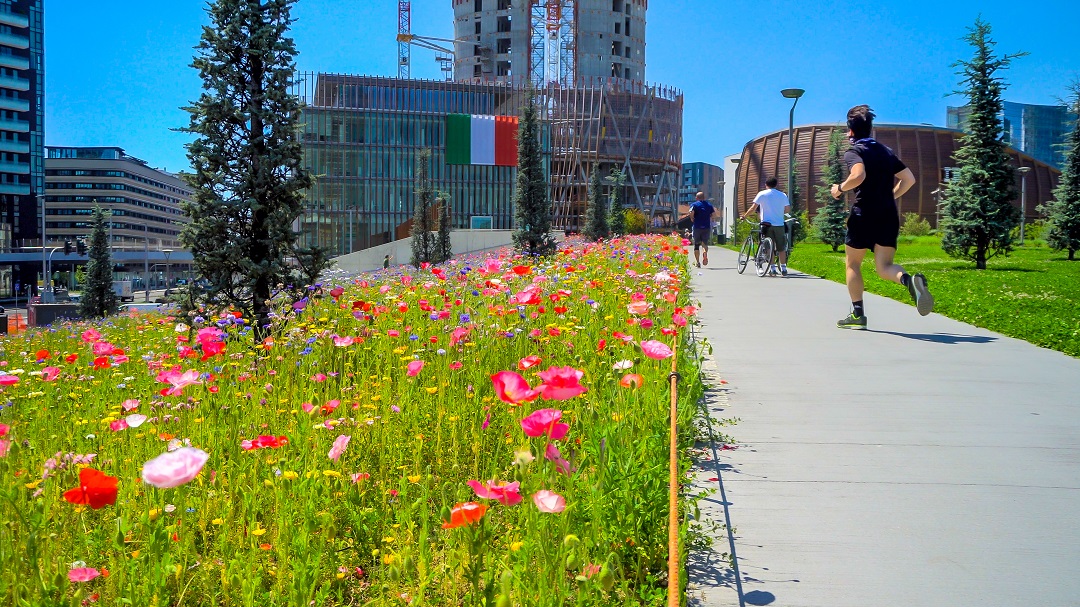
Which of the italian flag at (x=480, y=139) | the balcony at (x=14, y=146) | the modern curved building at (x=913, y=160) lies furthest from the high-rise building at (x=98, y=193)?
the modern curved building at (x=913, y=160)

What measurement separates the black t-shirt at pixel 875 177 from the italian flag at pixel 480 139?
272 feet

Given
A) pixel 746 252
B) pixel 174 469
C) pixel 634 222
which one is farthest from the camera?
pixel 634 222

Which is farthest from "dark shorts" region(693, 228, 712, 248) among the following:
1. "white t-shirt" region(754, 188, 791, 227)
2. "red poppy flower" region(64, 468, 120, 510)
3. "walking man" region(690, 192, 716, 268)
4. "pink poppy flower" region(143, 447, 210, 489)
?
"pink poppy flower" region(143, 447, 210, 489)

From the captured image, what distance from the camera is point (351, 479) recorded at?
3307 millimetres

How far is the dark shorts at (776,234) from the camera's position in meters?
16.9

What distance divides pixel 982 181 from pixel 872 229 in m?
17.0

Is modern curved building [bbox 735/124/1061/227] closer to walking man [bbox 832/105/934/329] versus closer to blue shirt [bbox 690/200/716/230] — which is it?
blue shirt [bbox 690/200/716/230]

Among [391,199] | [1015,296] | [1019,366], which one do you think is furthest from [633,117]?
[1019,366]

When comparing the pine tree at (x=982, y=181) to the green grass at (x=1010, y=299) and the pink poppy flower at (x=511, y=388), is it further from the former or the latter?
the pink poppy flower at (x=511, y=388)

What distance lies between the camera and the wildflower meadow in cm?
237

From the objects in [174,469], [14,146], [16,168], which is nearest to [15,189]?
[16,168]

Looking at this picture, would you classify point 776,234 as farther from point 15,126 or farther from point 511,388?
point 15,126

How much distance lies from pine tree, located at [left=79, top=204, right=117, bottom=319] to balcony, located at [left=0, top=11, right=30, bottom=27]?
217 feet

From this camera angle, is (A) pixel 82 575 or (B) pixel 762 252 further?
(B) pixel 762 252
